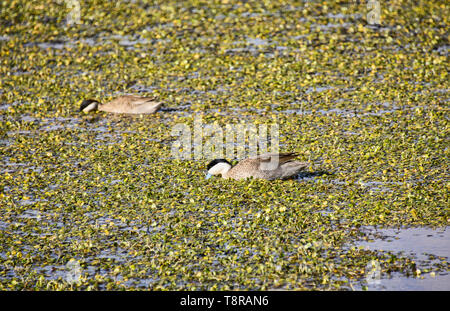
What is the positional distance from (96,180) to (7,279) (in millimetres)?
3937

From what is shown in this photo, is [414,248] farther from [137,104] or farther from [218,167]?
[137,104]

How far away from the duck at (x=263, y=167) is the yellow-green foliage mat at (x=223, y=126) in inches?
8.4

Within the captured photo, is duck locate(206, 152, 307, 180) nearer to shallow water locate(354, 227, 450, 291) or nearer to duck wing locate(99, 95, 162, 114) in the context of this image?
shallow water locate(354, 227, 450, 291)

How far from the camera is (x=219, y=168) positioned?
13.9 meters

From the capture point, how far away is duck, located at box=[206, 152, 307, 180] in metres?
13.6

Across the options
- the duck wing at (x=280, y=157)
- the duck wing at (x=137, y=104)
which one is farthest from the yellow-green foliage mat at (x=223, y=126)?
the duck wing at (x=280, y=157)

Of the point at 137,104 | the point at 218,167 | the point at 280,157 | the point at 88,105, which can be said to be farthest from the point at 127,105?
the point at 280,157

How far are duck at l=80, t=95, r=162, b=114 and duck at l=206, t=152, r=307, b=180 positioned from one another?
15.7ft

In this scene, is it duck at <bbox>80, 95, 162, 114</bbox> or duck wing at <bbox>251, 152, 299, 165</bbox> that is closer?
duck wing at <bbox>251, 152, 299, 165</bbox>

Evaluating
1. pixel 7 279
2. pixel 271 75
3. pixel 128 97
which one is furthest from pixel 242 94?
pixel 7 279

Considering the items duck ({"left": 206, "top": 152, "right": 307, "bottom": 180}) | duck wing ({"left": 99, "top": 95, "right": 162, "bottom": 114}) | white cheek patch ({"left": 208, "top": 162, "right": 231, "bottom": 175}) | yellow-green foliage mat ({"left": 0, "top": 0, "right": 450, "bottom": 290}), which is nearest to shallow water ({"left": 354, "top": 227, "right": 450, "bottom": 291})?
yellow-green foliage mat ({"left": 0, "top": 0, "right": 450, "bottom": 290})

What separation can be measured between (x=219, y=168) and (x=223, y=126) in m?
3.30

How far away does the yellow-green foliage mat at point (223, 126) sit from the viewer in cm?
1068
